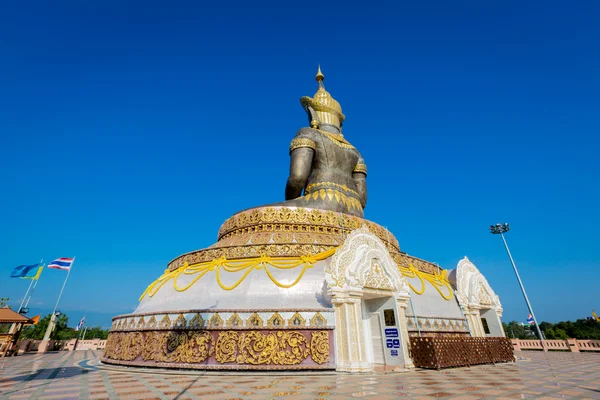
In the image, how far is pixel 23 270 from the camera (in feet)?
69.9

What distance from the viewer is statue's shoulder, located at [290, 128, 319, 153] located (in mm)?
16766

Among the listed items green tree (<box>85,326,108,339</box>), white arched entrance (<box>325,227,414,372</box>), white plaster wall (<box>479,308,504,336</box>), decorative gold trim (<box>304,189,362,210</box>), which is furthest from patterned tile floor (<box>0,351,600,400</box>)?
green tree (<box>85,326,108,339</box>)

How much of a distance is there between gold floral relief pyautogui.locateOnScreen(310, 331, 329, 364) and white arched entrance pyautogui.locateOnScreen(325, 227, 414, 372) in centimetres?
33

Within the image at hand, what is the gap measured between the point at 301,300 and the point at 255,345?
2042 millimetres

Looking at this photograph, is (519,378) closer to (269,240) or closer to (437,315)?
(437,315)

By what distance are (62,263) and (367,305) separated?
74.8 feet

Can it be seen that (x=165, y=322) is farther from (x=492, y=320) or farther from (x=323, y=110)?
(x=323, y=110)

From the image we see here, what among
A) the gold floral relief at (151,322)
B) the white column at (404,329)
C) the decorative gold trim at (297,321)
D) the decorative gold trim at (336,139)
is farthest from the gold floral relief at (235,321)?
the decorative gold trim at (336,139)

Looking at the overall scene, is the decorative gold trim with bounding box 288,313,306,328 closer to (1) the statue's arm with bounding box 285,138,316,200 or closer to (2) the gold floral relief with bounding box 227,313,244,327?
(2) the gold floral relief with bounding box 227,313,244,327

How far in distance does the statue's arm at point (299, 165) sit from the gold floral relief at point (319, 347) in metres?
8.70

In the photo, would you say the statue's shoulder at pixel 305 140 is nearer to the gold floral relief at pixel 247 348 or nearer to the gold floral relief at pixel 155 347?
the gold floral relief at pixel 247 348

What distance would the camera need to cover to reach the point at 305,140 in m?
16.9

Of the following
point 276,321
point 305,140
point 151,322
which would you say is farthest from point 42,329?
point 276,321

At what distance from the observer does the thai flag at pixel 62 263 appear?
2195 cm
